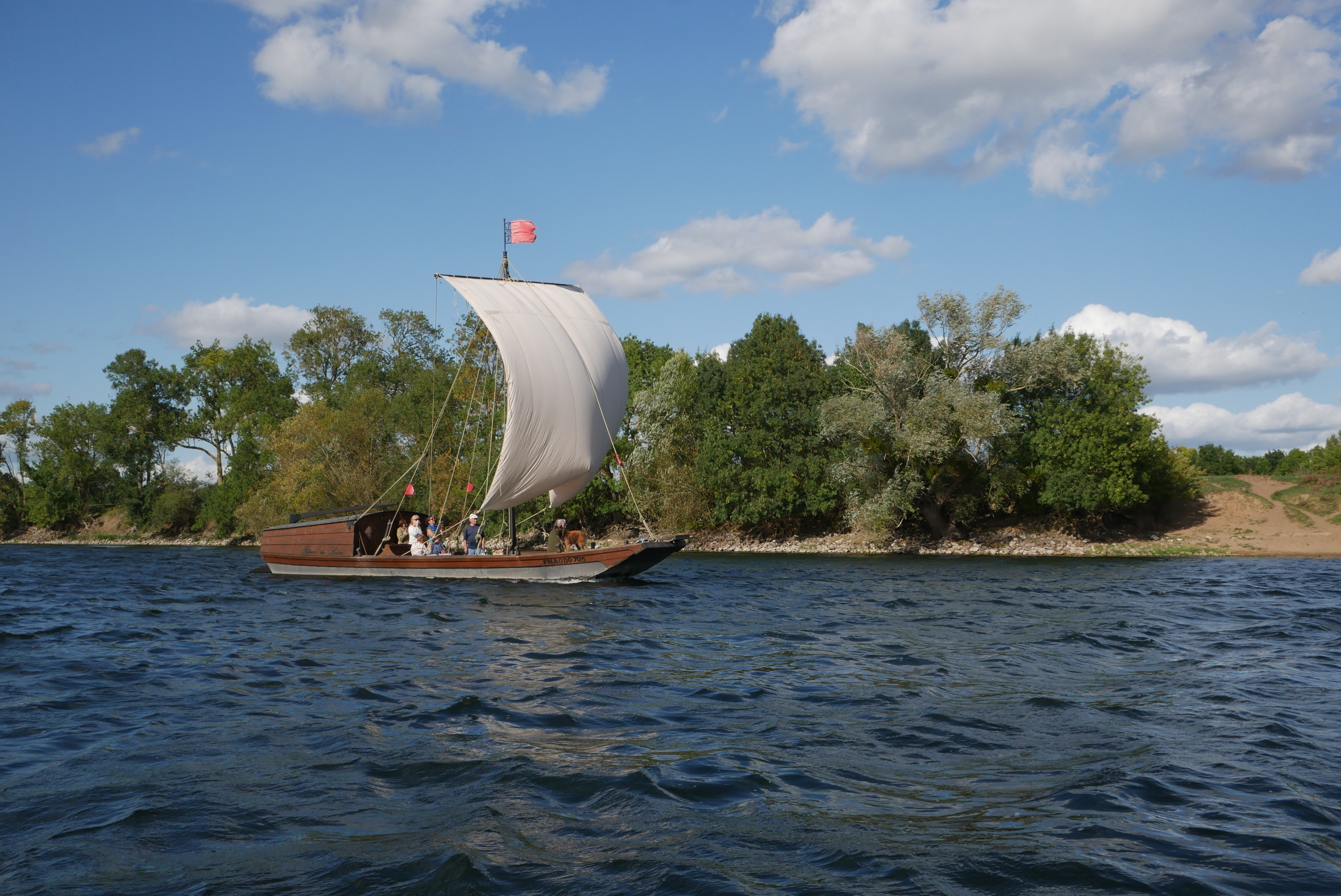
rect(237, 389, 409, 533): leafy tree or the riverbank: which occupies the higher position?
rect(237, 389, 409, 533): leafy tree

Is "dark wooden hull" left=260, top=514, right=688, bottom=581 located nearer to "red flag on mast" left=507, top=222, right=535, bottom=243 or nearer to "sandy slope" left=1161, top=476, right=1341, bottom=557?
"red flag on mast" left=507, top=222, right=535, bottom=243

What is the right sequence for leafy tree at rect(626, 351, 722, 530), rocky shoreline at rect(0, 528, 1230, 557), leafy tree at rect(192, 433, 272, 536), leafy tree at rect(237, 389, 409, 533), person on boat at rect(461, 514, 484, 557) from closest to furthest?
person on boat at rect(461, 514, 484, 557)
rocky shoreline at rect(0, 528, 1230, 557)
leafy tree at rect(626, 351, 722, 530)
leafy tree at rect(237, 389, 409, 533)
leafy tree at rect(192, 433, 272, 536)

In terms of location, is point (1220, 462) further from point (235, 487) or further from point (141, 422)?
point (141, 422)

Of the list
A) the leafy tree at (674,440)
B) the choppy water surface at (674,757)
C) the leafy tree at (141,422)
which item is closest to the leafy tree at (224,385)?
the leafy tree at (141,422)

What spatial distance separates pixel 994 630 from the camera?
16344mm

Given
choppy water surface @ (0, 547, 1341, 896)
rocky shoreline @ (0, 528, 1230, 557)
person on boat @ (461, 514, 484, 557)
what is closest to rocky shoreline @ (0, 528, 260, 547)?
A: rocky shoreline @ (0, 528, 1230, 557)

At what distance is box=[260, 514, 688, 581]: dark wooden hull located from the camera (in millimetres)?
25203

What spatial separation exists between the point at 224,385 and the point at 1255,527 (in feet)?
259

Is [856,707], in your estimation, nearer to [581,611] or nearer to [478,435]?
[581,611]

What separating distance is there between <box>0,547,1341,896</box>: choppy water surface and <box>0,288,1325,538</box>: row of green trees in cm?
1599

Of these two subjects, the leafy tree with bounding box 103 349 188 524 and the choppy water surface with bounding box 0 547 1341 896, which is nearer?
the choppy water surface with bounding box 0 547 1341 896

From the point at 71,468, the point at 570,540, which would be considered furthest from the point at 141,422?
the point at 570,540

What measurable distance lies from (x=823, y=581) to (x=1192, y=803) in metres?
21.1

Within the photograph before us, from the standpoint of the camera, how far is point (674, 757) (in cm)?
809
